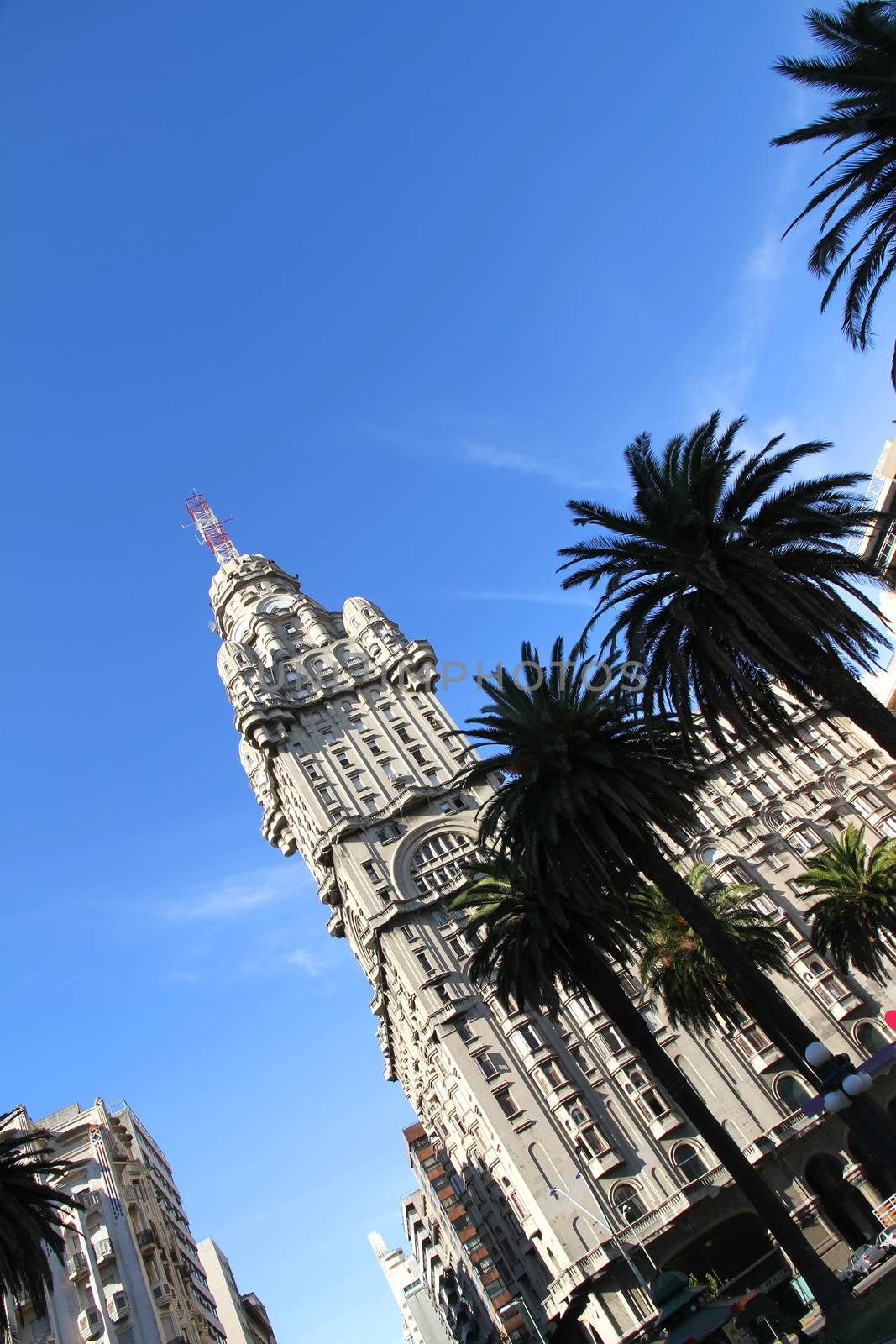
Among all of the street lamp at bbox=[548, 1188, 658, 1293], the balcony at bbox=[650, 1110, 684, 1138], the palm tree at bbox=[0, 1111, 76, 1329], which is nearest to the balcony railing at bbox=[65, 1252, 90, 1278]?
the palm tree at bbox=[0, 1111, 76, 1329]

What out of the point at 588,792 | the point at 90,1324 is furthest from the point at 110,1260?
the point at 588,792

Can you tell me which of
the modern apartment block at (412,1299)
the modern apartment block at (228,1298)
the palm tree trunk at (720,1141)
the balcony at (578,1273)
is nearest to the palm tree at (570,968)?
the palm tree trunk at (720,1141)

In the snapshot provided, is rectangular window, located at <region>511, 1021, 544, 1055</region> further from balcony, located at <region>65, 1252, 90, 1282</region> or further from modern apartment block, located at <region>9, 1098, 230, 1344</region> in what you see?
balcony, located at <region>65, 1252, 90, 1282</region>

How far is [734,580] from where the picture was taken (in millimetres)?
25953

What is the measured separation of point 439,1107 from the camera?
6744 centimetres

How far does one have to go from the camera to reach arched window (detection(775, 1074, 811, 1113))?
56.4m

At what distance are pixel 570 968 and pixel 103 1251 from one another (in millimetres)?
40329

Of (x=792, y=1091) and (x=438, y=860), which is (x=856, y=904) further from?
(x=438, y=860)

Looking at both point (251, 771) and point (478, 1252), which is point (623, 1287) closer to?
point (478, 1252)

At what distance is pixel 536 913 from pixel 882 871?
1044 inches

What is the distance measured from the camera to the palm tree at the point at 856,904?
162 feet

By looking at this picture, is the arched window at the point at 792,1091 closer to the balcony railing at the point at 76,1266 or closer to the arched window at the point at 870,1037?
the arched window at the point at 870,1037

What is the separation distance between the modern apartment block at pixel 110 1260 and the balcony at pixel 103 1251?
47 mm

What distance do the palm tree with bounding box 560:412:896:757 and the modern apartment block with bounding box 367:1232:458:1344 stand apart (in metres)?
109
